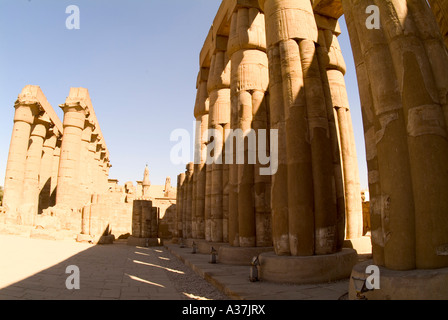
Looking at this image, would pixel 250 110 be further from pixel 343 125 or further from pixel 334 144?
pixel 334 144

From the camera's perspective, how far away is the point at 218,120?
1262 centimetres

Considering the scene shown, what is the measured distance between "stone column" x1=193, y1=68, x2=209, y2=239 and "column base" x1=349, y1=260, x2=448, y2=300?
11417 millimetres

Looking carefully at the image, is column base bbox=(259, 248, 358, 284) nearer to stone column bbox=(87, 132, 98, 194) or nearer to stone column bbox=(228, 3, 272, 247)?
stone column bbox=(228, 3, 272, 247)

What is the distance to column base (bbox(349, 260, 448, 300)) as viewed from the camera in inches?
113

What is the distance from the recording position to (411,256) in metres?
3.27

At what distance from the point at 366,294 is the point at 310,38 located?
5147 mm

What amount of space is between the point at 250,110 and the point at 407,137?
19.4ft

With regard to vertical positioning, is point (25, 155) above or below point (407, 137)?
above

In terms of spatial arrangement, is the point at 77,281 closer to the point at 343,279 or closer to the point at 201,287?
the point at 201,287

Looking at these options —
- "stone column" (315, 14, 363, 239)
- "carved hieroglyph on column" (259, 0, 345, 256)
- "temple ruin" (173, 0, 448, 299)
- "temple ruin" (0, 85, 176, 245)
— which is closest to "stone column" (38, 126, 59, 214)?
"temple ruin" (0, 85, 176, 245)

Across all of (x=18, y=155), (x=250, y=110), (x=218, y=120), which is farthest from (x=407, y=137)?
(x=18, y=155)
